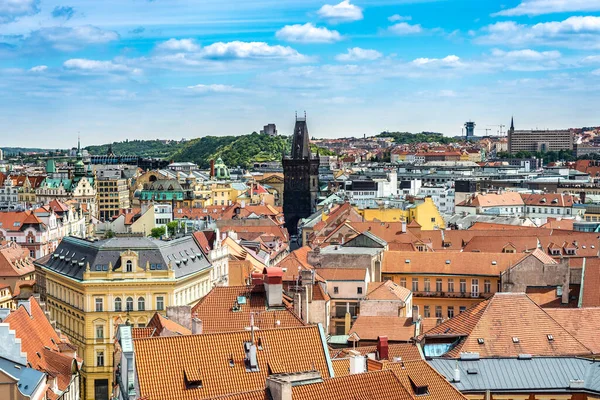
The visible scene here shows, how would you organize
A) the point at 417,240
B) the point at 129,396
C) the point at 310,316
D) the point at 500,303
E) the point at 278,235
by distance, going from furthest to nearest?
the point at 278,235 < the point at 417,240 < the point at 310,316 < the point at 500,303 < the point at 129,396

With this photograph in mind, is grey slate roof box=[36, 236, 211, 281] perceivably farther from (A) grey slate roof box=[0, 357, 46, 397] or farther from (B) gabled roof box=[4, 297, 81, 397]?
(A) grey slate roof box=[0, 357, 46, 397]

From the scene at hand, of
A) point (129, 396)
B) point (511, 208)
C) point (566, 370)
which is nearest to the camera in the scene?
point (129, 396)

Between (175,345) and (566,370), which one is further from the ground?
(175,345)

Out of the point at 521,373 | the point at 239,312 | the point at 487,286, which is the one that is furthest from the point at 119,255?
the point at 521,373

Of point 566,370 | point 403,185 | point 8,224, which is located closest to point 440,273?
point 566,370

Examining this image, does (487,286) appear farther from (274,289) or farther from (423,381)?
(423,381)

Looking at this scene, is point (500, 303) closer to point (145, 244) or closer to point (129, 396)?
point (129, 396)

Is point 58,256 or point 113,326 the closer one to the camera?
point 113,326

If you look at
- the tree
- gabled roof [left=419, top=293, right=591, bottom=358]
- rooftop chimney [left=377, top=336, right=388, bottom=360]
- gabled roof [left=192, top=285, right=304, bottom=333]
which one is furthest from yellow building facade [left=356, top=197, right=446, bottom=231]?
rooftop chimney [left=377, top=336, right=388, bottom=360]
